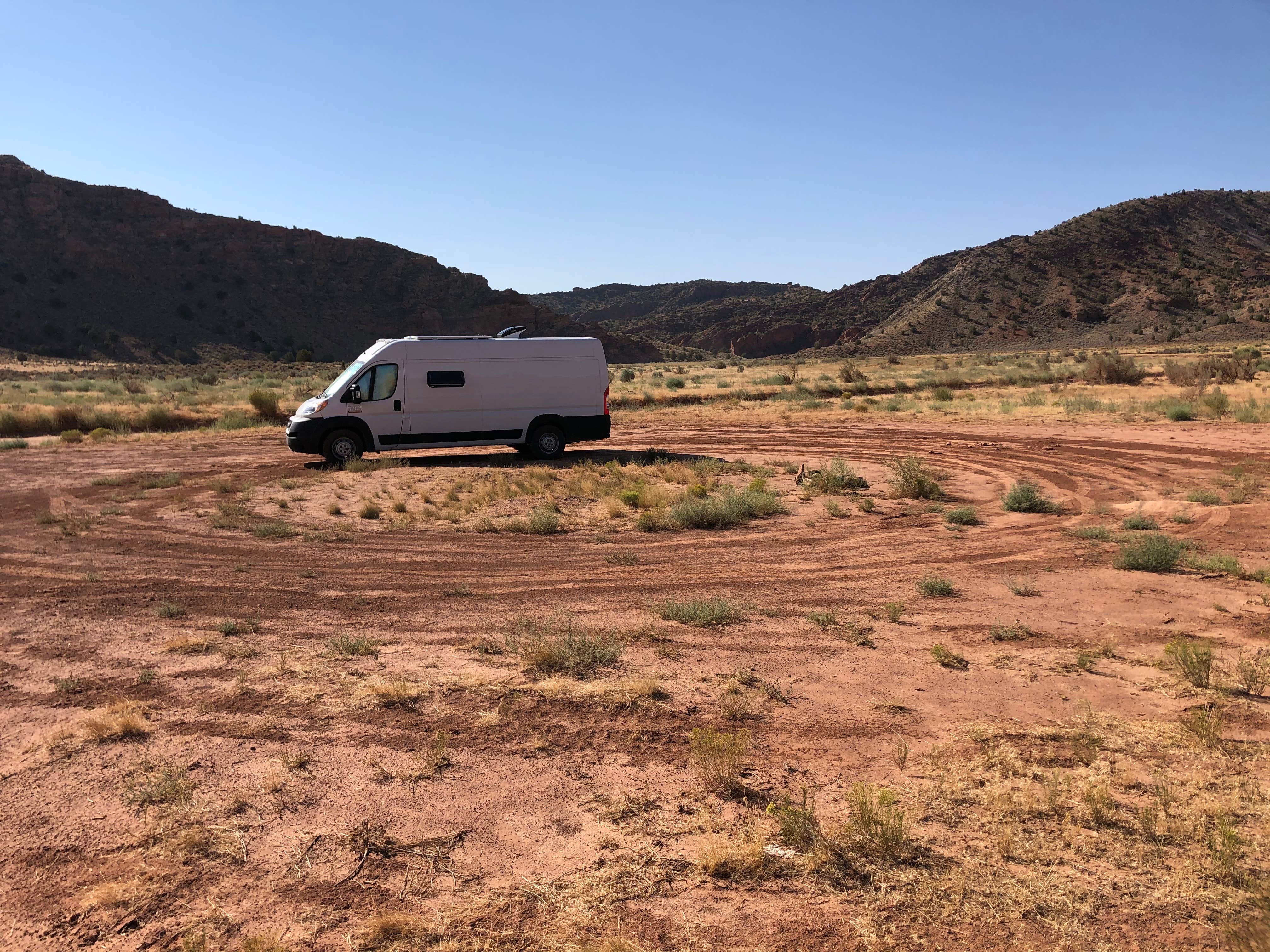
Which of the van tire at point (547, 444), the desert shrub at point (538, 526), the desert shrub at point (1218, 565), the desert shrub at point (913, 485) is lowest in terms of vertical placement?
the desert shrub at point (1218, 565)

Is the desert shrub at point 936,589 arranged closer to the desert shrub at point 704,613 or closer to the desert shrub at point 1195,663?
the desert shrub at point 704,613

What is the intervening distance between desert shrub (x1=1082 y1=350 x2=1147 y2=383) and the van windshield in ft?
108

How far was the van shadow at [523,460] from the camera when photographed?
58.8 ft

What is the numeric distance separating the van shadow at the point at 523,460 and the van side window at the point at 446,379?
1720 millimetres

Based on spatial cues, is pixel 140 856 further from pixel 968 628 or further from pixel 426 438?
pixel 426 438

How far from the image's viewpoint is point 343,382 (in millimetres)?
17797

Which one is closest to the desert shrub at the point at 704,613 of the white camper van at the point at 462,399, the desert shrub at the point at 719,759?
the desert shrub at the point at 719,759

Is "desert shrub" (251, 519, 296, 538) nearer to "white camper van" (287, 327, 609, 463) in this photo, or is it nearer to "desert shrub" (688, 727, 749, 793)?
"white camper van" (287, 327, 609, 463)

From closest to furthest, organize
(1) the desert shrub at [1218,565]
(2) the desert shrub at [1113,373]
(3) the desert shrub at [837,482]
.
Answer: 1. (1) the desert shrub at [1218,565]
2. (3) the desert shrub at [837,482]
3. (2) the desert shrub at [1113,373]

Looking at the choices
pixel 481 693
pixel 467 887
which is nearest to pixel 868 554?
pixel 481 693

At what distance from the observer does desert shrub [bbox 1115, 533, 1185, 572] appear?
9.21 metres

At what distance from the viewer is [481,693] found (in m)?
5.96

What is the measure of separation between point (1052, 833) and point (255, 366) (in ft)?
220

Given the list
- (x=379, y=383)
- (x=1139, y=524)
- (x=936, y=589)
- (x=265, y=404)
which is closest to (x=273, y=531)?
(x=379, y=383)
